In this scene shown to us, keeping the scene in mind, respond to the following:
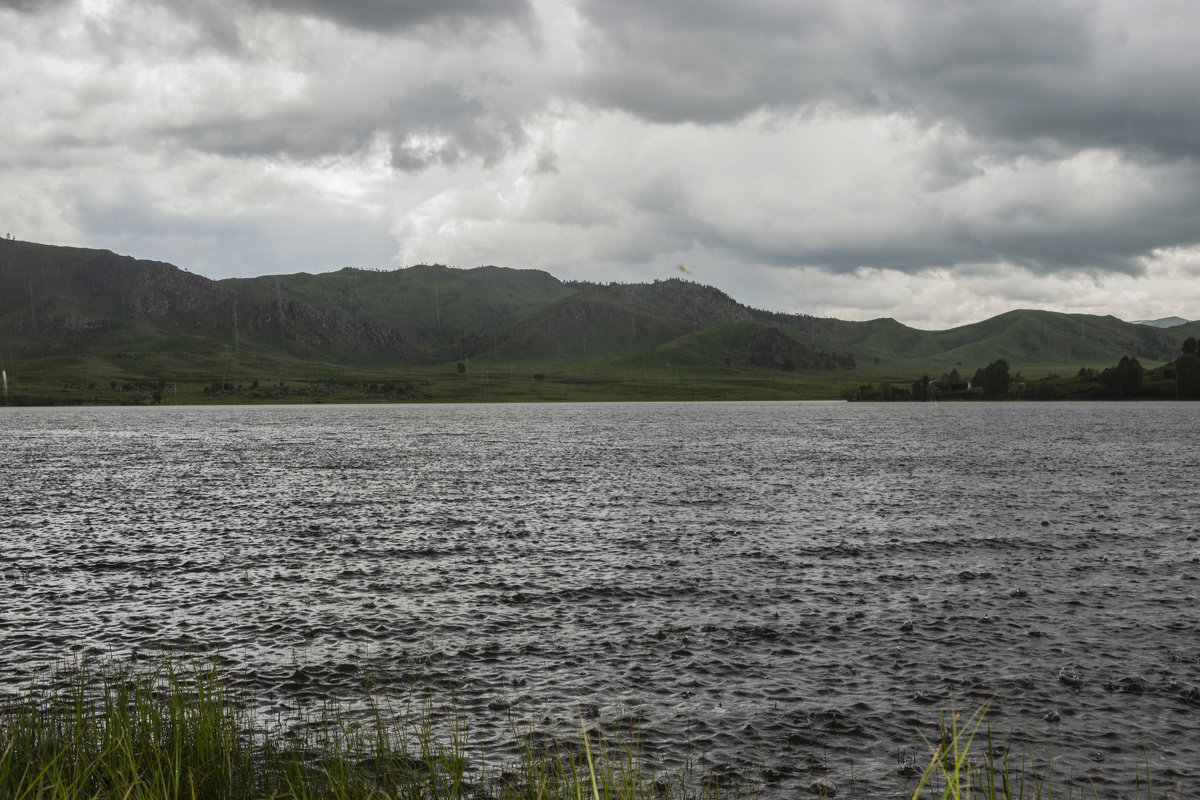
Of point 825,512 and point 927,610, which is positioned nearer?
point 927,610

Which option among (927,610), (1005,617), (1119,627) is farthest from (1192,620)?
(927,610)

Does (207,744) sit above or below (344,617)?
above

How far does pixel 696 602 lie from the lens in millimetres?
31500

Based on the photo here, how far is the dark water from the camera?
19922 mm

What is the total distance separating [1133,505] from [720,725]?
5183cm

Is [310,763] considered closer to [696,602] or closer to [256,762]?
[256,762]

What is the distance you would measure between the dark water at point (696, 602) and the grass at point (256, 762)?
1.99 m

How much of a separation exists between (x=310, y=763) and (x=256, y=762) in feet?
3.37

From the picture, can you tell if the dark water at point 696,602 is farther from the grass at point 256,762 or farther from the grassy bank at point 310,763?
the grass at point 256,762

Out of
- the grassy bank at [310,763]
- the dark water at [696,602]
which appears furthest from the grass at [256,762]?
the dark water at [696,602]

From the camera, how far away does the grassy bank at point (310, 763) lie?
39.1ft

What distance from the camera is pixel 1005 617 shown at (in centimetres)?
2892

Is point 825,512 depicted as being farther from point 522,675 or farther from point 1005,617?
point 522,675

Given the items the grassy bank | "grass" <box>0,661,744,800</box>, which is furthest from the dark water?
"grass" <box>0,661,744,800</box>
